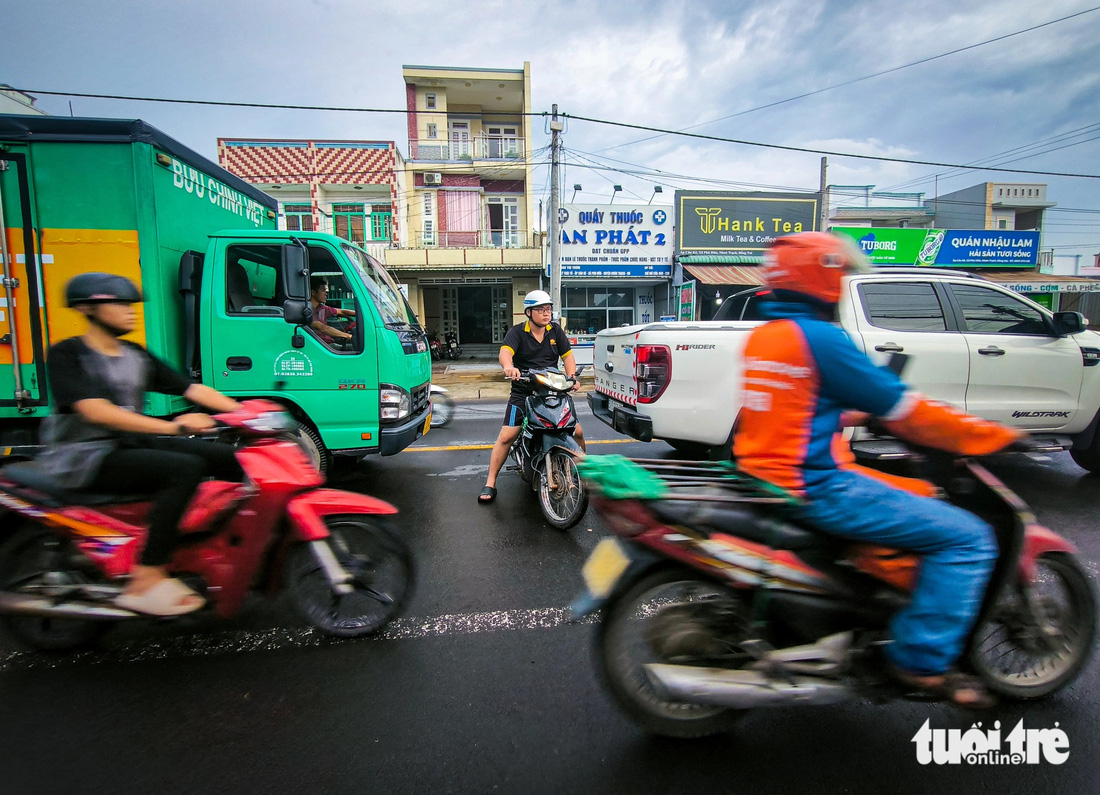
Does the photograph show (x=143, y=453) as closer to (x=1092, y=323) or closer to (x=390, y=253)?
(x=390, y=253)

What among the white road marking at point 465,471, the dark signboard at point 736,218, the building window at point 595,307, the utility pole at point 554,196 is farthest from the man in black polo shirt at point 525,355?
the dark signboard at point 736,218

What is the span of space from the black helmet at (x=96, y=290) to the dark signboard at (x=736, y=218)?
17907 mm

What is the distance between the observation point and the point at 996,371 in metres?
4.72

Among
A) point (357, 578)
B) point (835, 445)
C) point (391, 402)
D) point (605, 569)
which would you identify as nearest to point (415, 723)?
point (357, 578)

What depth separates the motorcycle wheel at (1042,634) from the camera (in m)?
1.96

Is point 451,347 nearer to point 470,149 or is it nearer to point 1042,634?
point 470,149

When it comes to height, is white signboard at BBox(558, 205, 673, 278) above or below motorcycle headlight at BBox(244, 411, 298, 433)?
above

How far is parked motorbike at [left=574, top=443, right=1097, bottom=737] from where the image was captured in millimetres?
1774

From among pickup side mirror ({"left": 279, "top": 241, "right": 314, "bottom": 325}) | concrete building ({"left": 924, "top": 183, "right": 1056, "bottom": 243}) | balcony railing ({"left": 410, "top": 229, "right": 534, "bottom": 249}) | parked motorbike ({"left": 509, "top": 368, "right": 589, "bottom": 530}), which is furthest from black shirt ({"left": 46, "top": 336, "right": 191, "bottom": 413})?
concrete building ({"left": 924, "top": 183, "right": 1056, "bottom": 243})

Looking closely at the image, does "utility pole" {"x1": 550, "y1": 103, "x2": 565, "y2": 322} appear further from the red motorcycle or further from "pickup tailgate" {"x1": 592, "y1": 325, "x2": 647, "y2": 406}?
the red motorcycle

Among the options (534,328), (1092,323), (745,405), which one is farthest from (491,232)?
(1092,323)

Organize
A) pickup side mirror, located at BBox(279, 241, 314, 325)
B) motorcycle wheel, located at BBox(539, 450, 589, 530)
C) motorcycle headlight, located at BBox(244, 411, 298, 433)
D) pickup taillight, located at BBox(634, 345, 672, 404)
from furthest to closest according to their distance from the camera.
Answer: pickup taillight, located at BBox(634, 345, 672, 404)
pickup side mirror, located at BBox(279, 241, 314, 325)
motorcycle wheel, located at BBox(539, 450, 589, 530)
motorcycle headlight, located at BBox(244, 411, 298, 433)

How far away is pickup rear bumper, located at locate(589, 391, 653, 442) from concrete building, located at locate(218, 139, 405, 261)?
17.5m

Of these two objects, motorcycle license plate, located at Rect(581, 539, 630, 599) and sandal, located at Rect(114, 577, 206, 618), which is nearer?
motorcycle license plate, located at Rect(581, 539, 630, 599)
